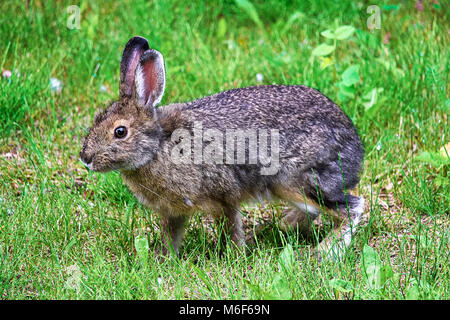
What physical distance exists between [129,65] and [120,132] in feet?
1.57

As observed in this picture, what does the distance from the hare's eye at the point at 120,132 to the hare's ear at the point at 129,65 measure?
28 cm

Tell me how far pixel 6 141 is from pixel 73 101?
0.74m

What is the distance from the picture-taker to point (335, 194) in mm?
4914

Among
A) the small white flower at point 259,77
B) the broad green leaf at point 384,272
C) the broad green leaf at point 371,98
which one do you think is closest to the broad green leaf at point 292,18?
the small white flower at point 259,77

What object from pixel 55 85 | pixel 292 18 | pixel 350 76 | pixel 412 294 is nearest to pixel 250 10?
pixel 292 18

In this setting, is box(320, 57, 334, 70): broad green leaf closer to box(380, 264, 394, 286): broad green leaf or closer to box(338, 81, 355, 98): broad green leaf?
box(338, 81, 355, 98): broad green leaf

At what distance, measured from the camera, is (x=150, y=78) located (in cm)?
470

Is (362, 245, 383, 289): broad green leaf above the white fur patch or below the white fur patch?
above

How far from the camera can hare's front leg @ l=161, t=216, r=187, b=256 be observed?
4832 mm

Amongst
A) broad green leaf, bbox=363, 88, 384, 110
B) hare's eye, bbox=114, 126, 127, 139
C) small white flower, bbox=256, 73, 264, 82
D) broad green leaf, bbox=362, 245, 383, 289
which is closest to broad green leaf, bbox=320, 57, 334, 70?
broad green leaf, bbox=363, 88, 384, 110

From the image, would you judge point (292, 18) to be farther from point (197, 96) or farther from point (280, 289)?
point (280, 289)

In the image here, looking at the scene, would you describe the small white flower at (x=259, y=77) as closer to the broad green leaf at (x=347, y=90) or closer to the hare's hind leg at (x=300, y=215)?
the broad green leaf at (x=347, y=90)
